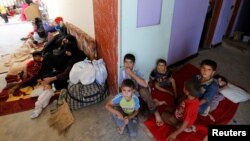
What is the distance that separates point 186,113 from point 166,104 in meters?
0.51

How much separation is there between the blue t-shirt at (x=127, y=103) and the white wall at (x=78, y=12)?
1.17 meters

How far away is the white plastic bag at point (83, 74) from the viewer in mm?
1983

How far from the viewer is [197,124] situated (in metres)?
1.78

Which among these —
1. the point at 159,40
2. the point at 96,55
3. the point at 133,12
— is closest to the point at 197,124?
the point at 159,40

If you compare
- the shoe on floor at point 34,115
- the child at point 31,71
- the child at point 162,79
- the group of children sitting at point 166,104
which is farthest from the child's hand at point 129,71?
the child at point 31,71

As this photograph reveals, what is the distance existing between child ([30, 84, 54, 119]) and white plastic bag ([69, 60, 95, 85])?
31 cm

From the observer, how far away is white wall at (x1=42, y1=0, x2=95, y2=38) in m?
2.47

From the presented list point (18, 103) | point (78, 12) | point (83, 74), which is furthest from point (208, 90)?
point (78, 12)

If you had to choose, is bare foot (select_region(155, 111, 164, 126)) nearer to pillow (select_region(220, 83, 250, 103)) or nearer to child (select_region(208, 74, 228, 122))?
child (select_region(208, 74, 228, 122))

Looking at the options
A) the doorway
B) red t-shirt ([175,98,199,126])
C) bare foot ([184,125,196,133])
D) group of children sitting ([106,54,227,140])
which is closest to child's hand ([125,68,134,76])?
group of children sitting ([106,54,227,140])

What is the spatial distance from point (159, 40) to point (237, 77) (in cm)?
139

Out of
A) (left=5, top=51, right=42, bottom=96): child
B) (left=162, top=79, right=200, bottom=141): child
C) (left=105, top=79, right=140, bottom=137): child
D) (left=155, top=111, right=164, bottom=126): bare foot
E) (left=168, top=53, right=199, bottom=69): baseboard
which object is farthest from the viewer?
(left=168, top=53, right=199, bottom=69): baseboard

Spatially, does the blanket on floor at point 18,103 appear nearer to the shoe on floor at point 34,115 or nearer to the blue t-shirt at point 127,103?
the shoe on floor at point 34,115

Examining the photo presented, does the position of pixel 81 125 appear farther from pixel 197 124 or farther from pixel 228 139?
pixel 228 139
